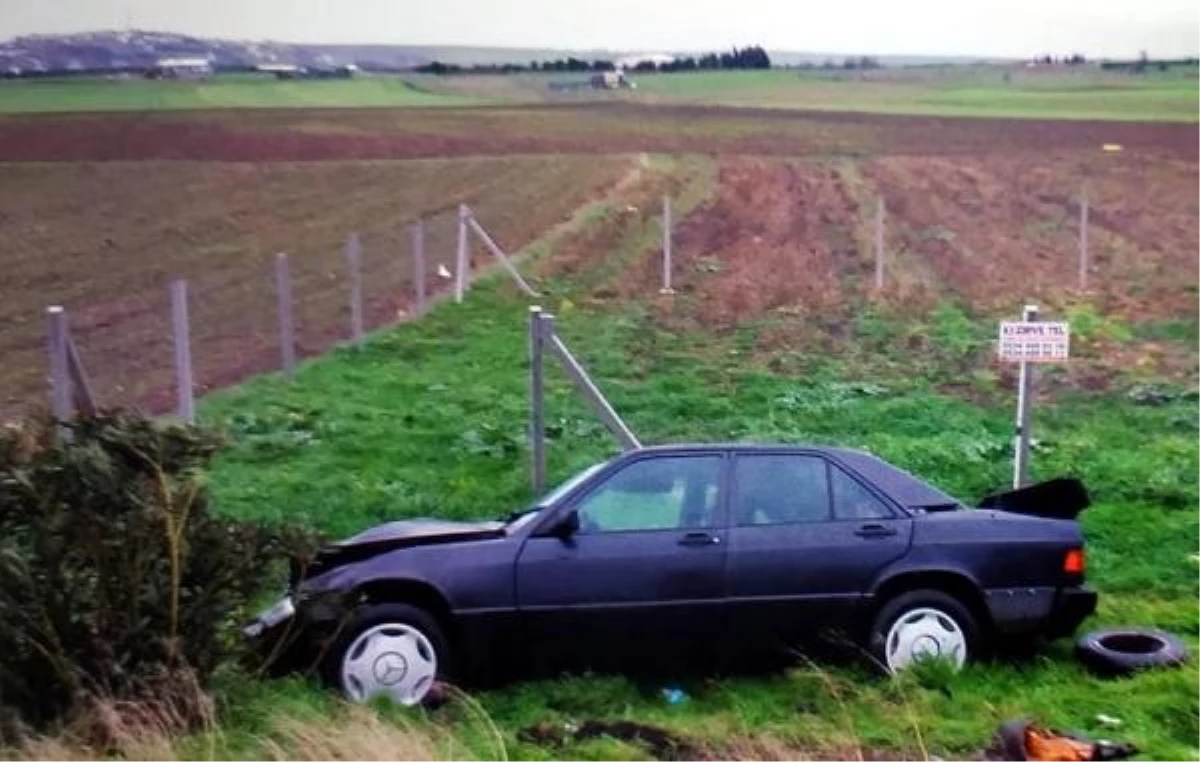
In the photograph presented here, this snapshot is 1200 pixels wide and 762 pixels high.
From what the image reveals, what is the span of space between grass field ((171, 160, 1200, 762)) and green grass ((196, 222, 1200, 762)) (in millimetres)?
22

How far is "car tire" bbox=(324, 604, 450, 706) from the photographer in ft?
29.2

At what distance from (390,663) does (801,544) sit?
6.66 ft

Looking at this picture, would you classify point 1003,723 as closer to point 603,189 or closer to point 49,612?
point 49,612

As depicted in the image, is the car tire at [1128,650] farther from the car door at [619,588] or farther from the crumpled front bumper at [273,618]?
the crumpled front bumper at [273,618]

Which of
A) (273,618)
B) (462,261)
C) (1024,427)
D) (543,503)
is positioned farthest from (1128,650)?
(462,261)

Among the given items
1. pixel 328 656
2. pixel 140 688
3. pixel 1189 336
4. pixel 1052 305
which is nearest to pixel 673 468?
pixel 328 656

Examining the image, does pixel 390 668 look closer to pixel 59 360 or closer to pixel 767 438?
pixel 59 360

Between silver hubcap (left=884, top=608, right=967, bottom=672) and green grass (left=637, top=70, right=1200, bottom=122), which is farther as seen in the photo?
green grass (left=637, top=70, right=1200, bottom=122)

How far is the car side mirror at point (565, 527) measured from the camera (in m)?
9.20

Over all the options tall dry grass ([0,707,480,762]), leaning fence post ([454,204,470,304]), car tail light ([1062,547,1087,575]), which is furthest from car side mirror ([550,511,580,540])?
leaning fence post ([454,204,470,304])

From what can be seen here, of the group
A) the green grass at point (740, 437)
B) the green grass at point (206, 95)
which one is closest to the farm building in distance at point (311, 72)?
the green grass at point (206, 95)

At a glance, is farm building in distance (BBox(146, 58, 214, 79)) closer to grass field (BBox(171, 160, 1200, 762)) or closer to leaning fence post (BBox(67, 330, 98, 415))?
grass field (BBox(171, 160, 1200, 762))

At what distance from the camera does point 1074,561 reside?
30.6 feet

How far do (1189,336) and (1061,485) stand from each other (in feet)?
37.9
